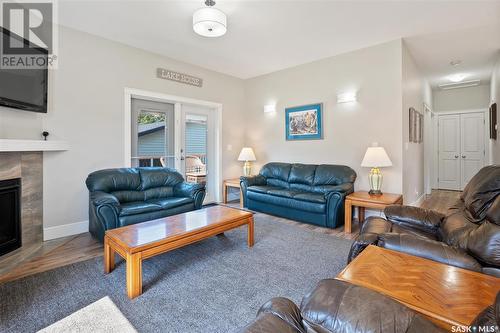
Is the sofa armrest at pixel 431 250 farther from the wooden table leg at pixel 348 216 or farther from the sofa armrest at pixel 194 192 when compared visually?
the sofa armrest at pixel 194 192

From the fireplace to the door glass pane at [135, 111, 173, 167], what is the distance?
5.49 feet

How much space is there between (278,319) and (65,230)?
3621 mm

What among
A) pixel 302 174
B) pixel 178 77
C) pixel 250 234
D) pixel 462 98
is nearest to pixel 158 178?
pixel 250 234

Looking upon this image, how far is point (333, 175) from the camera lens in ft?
13.9

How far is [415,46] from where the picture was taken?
4.03 metres

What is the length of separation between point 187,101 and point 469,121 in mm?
7154

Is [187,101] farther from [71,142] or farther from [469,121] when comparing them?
[469,121]

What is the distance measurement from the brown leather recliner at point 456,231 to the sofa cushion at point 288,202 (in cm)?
132

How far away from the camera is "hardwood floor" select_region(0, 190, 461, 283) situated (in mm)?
2377

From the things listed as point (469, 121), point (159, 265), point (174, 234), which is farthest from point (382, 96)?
point (469, 121)

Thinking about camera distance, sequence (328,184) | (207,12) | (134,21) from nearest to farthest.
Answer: (207,12) → (134,21) → (328,184)

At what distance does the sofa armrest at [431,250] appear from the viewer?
4.71ft

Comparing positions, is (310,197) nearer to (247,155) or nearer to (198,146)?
(247,155)

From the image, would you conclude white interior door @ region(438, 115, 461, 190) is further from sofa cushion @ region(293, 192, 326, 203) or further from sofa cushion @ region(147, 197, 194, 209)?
sofa cushion @ region(147, 197, 194, 209)
